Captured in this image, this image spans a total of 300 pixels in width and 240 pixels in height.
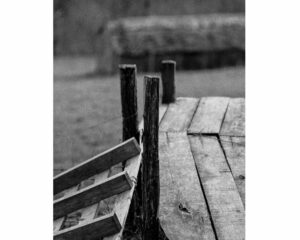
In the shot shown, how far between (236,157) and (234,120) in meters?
1.17

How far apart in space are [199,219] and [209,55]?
16996 mm

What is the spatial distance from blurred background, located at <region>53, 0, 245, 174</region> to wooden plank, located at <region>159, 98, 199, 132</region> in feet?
11.4

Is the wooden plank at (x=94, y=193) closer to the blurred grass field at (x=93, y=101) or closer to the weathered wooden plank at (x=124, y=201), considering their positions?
the weathered wooden plank at (x=124, y=201)

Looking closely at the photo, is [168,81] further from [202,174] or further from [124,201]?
[124,201]

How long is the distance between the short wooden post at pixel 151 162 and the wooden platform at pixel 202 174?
0.29 feet

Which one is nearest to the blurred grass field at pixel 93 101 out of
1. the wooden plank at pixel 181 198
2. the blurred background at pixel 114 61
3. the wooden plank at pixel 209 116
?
the blurred background at pixel 114 61

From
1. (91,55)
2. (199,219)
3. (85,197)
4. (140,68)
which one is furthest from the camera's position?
(91,55)

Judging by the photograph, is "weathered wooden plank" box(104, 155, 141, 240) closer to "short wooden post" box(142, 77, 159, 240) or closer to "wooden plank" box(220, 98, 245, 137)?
"short wooden post" box(142, 77, 159, 240)
